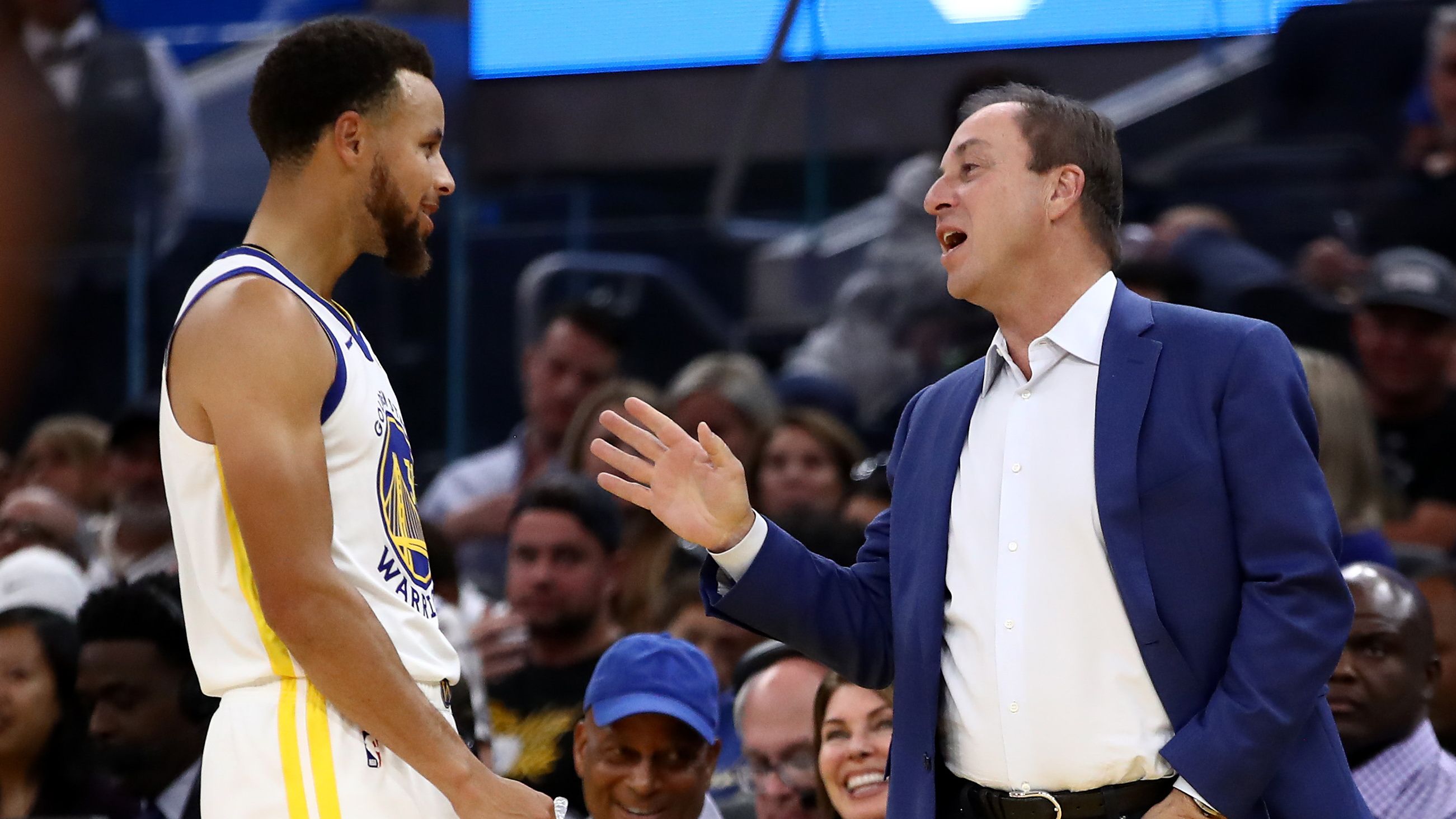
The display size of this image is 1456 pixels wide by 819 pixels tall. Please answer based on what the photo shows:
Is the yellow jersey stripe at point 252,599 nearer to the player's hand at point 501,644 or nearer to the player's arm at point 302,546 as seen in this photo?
the player's arm at point 302,546

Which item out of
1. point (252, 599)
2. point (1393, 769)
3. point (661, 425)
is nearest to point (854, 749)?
point (1393, 769)

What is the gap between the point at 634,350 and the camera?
23.3 feet

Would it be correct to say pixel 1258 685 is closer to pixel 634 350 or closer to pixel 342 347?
pixel 342 347

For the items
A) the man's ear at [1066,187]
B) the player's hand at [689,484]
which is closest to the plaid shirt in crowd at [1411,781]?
the man's ear at [1066,187]

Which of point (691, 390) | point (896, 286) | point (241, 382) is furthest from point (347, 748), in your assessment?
point (896, 286)

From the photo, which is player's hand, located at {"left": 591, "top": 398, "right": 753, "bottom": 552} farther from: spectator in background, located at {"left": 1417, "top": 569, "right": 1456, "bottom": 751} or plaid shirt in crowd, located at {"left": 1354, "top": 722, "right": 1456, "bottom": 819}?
spectator in background, located at {"left": 1417, "top": 569, "right": 1456, "bottom": 751}

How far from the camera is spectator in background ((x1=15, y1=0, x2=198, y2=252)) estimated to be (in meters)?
7.13

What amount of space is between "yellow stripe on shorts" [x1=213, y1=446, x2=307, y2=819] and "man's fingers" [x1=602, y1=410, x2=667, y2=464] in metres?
0.56

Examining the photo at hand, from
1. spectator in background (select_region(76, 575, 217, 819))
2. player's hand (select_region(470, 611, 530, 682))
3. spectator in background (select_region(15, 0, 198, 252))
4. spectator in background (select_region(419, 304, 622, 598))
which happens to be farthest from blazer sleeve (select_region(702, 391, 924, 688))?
spectator in background (select_region(15, 0, 198, 252))

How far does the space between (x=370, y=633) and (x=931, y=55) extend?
507 centimetres

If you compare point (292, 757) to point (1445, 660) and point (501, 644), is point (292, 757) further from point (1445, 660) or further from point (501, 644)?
point (1445, 660)

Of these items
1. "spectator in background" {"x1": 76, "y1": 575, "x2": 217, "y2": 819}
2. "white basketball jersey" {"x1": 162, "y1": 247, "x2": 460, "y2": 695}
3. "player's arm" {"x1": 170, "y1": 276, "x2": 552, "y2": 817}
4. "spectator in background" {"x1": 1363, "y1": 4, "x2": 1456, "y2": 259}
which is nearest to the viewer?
"player's arm" {"x1": 170, "y1": 276, "x2": 552, "y2": 817}

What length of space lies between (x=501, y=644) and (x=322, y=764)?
2638 mm

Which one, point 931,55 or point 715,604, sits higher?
point 931,55
